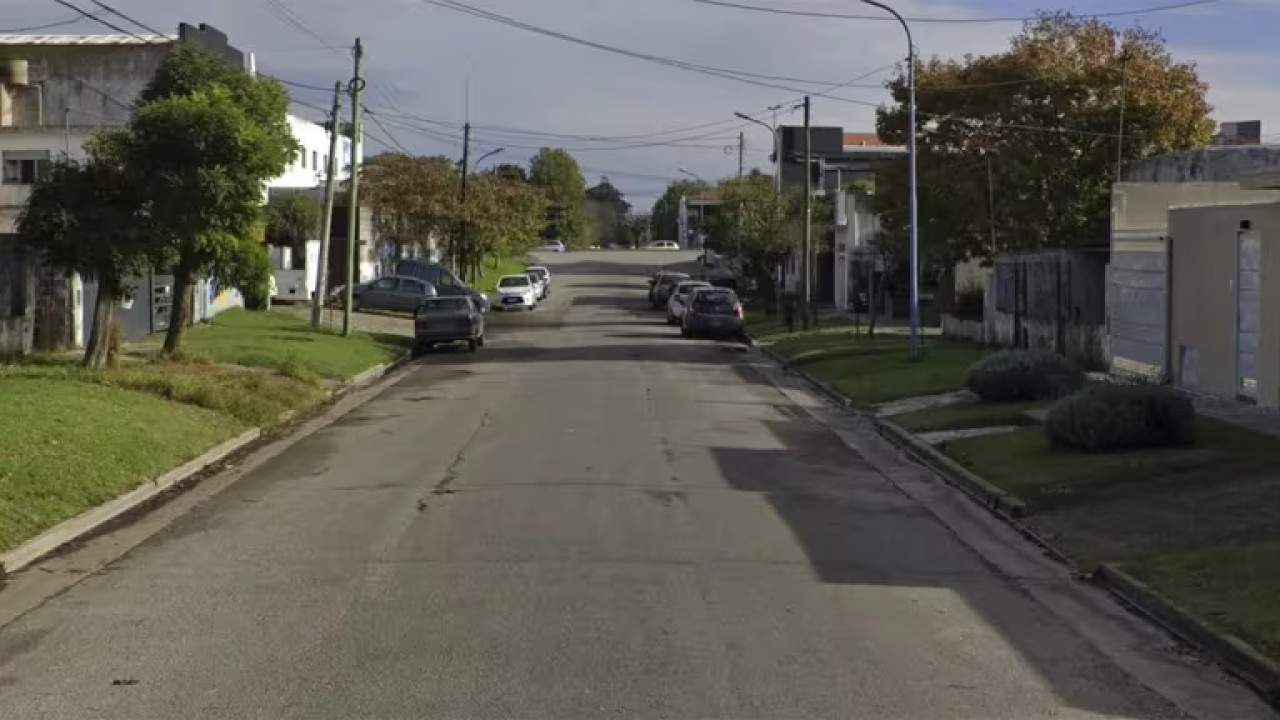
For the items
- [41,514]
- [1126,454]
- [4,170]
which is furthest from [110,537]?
[4,170]

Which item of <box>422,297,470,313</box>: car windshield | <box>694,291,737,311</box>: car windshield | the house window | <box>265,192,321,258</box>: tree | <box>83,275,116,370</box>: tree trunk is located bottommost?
<box>83,275,116,370</box>: tree trunk

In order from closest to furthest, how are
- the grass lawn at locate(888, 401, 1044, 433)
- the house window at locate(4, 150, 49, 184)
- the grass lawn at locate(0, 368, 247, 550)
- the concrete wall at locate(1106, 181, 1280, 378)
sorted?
the grass lawn at locate(0, 368, 247, 550)
the grass lawn at locate(888, 401, 1044, 433)
the concrete wall at locate(1106, 181, 1280, 378)
the house window at locate(4, 150, 49, 184)

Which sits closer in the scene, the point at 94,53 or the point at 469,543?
the point at 469,543

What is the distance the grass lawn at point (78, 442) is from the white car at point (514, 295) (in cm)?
4320

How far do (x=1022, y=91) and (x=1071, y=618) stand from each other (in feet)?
92.4

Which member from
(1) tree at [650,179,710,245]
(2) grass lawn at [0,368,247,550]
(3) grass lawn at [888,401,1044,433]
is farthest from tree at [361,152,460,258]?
(1) tree at [650,179,710,245]

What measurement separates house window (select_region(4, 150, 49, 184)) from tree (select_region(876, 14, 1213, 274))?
101ft

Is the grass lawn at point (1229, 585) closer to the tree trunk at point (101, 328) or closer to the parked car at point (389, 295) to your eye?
the tree trunk at point (101, 328)

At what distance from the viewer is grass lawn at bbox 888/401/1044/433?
19500 mm

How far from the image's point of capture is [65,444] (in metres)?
14.5

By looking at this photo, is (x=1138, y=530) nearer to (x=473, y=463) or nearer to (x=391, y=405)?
(x=473, y=463)

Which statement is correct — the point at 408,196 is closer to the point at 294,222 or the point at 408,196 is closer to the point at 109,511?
the point at 294,222

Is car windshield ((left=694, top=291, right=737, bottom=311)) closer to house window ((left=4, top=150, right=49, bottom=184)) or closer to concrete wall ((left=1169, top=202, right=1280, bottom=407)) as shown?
concrete wall ((left=1169, top=202, right=1280, bottom=407))

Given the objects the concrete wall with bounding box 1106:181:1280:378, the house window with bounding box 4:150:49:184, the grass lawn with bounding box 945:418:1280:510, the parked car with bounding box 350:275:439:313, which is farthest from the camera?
the parked car with bounding box 350:275:439:313
